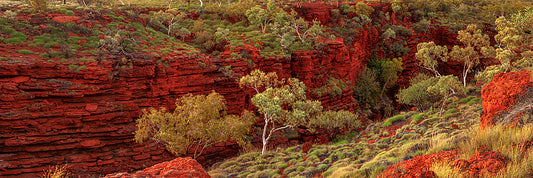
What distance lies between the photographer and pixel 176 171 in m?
7.88

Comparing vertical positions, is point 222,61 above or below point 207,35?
below

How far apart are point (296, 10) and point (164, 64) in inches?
879

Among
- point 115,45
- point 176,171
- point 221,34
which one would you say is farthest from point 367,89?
point 176,171

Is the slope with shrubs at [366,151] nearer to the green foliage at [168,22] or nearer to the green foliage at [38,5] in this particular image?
the green foliage at [168,22]

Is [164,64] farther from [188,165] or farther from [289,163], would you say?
[188,165]

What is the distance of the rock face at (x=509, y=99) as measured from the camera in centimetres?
923

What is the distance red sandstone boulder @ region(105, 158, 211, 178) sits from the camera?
24.8ft

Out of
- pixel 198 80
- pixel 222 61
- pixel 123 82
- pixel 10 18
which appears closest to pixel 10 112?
pixel 123 82

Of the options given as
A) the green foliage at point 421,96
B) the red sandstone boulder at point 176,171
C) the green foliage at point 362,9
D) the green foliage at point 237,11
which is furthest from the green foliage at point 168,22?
the green foliage at point 362,9

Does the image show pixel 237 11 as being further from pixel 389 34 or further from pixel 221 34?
pixel 389 34

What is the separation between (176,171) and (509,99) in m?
11.0

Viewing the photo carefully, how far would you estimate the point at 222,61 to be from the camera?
26438mm

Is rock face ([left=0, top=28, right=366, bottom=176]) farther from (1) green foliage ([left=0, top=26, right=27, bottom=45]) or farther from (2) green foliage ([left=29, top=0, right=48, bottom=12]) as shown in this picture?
(2) green foliage ([left=29, top=0, right=48, bottom=12])

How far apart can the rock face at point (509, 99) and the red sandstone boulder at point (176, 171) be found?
9171 millimetres
